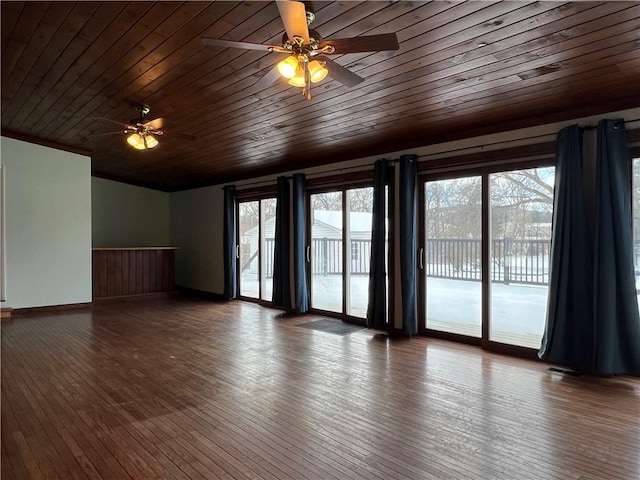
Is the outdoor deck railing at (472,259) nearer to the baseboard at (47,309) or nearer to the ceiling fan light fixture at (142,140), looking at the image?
the ceiling fan light fixture at (142,140)

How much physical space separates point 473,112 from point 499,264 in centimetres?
167

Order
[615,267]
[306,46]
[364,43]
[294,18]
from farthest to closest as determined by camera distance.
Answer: [615,267], [306,46], [364,43], [294,18]

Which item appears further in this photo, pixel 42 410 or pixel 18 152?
pixel 18 152

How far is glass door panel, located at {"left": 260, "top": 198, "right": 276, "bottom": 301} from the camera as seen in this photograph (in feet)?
25.2

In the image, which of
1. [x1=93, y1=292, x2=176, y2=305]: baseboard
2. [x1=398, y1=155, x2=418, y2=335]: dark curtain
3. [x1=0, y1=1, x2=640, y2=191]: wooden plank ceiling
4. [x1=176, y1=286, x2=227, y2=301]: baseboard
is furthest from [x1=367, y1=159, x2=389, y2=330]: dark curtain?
[x1=93, y1=292, x2=176, y2=305]: baseboard

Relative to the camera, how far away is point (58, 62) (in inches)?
146

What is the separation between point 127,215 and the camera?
31.0 ft

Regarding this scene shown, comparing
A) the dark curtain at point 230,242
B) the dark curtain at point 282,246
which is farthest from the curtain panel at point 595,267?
the dark curtain at point 230,242

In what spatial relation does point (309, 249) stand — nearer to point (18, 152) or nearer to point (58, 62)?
point (58, 62)

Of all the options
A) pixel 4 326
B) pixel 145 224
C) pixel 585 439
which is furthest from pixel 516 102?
pixel 145 224

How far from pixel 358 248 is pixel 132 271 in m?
4.95

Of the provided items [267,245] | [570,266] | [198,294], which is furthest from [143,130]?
[198,294]

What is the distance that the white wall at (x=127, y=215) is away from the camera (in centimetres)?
909

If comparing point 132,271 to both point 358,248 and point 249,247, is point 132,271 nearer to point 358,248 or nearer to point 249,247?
point 249,247
